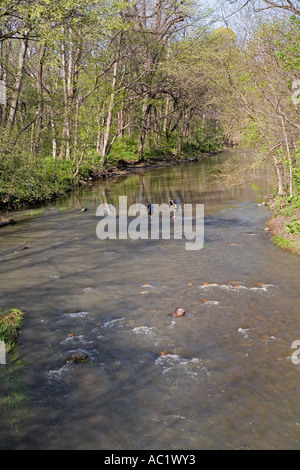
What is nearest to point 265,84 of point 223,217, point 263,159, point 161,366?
point 263,159

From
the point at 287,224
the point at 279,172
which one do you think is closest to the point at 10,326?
the point at 287,224

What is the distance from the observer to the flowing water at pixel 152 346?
222 inches

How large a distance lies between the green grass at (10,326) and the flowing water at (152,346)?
0.18 m

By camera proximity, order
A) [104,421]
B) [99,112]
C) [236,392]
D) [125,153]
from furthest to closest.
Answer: [125,153], [99,112], [236,392], [104,421]

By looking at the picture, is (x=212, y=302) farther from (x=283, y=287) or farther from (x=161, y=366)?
(x=161, y=366)

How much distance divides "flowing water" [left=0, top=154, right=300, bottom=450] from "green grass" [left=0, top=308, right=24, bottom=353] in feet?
0.60

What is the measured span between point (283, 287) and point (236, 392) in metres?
4.81

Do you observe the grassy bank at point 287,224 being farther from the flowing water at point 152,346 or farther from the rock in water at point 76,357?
the rock in water at point 76,357

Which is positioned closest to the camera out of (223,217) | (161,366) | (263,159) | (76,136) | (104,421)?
(104,421)

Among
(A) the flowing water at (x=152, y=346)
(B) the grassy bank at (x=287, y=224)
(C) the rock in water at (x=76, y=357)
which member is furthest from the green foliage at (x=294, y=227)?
(C) the rock in water at (x=76, y=357)

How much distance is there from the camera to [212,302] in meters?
9.73

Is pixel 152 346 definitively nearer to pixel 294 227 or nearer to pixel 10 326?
pixel 10 326

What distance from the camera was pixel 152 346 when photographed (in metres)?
7.78

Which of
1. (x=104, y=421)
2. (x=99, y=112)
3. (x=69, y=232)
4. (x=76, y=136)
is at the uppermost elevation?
(x=99, y=112)
